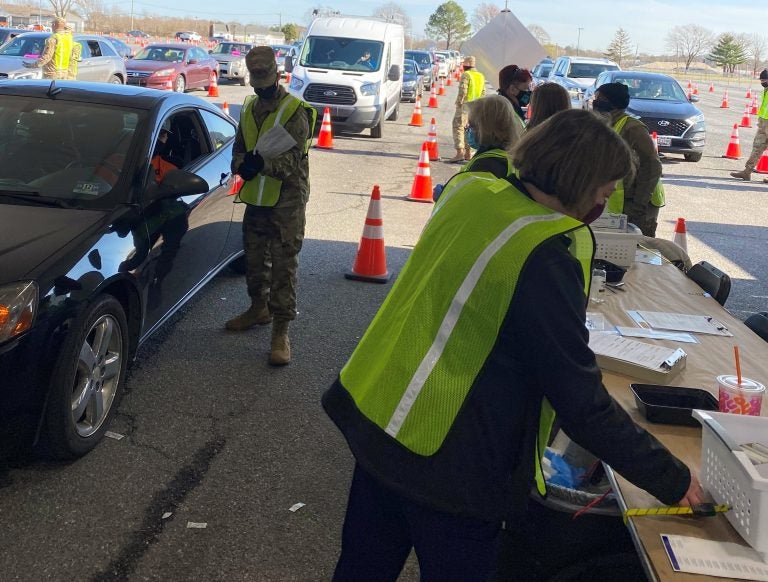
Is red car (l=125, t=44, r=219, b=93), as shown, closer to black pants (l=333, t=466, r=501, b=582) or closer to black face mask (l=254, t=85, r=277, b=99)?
black face mask (l=254, t=85, r=277, b=99)

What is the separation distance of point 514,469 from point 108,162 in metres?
3.47

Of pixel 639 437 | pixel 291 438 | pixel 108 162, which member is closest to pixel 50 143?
pixel 108 162

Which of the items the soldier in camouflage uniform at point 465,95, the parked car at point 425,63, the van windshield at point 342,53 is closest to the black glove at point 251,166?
the soldier in camouflage uniform at point 465,95

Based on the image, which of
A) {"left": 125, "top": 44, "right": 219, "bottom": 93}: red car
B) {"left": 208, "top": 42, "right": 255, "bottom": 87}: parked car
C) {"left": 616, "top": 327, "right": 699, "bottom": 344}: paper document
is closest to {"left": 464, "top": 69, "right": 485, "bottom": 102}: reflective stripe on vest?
{"left": 616, "top": 327, "right": 699, "bottom": 344}: paper document

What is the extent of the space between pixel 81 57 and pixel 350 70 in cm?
677

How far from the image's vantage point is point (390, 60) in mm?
19328

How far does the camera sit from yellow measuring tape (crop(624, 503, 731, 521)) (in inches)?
83.0

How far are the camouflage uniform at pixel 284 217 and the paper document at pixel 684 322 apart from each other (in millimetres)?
2300

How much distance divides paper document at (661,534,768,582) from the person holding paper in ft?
0.38

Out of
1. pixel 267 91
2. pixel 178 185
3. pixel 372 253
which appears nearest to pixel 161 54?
pixel 372 253

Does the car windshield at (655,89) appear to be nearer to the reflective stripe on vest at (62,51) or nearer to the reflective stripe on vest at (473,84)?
the reflective stripe on vest at (473,84)

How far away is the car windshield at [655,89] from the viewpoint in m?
18.6

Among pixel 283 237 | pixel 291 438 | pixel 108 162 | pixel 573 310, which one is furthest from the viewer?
pixel 283 237

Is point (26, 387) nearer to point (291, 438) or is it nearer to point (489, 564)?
point (291, 438)
